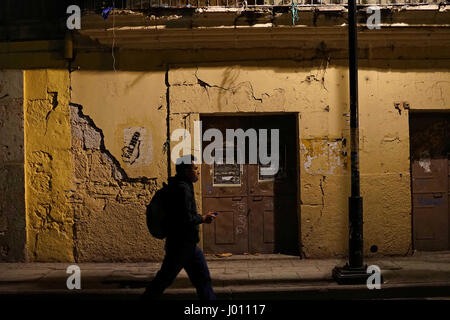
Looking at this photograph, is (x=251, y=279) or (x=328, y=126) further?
(x=328, y=126)

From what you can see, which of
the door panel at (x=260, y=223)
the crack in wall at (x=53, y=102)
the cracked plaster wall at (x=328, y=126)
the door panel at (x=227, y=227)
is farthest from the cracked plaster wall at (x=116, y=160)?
the door panel at (x=260, y=223)

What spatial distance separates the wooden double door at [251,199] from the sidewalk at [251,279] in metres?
0.30

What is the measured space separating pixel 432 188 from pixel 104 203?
577 centimetres

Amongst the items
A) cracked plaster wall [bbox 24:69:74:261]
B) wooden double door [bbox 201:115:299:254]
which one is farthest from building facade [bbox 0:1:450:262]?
wooden double door [bbox 201:115:299:254]

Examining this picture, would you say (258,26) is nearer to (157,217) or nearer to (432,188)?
(432,188)

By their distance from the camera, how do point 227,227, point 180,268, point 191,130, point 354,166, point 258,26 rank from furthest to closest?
point 227,227 → point 191,130 → point 258,26 → point 354,166 → point 180,268

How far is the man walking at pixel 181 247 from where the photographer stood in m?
4.73

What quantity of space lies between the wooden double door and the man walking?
3.36 m

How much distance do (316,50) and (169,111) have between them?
275cm

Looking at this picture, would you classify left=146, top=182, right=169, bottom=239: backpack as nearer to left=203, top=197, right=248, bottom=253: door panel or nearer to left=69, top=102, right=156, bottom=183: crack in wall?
left=69, top=102, right=156, bottom=183: crack in wall

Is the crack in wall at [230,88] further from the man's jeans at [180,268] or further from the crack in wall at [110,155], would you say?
the man's jeans at [180,268]

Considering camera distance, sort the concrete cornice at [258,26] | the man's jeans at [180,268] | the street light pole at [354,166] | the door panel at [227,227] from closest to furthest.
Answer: the man's jeans at [180,268], the street light pole at [354,166], the concrete cornice at [258,26], the door panel at [227,227]

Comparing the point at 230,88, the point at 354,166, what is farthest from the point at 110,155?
the point at 354,166

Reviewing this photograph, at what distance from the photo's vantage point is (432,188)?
827 centimetres
